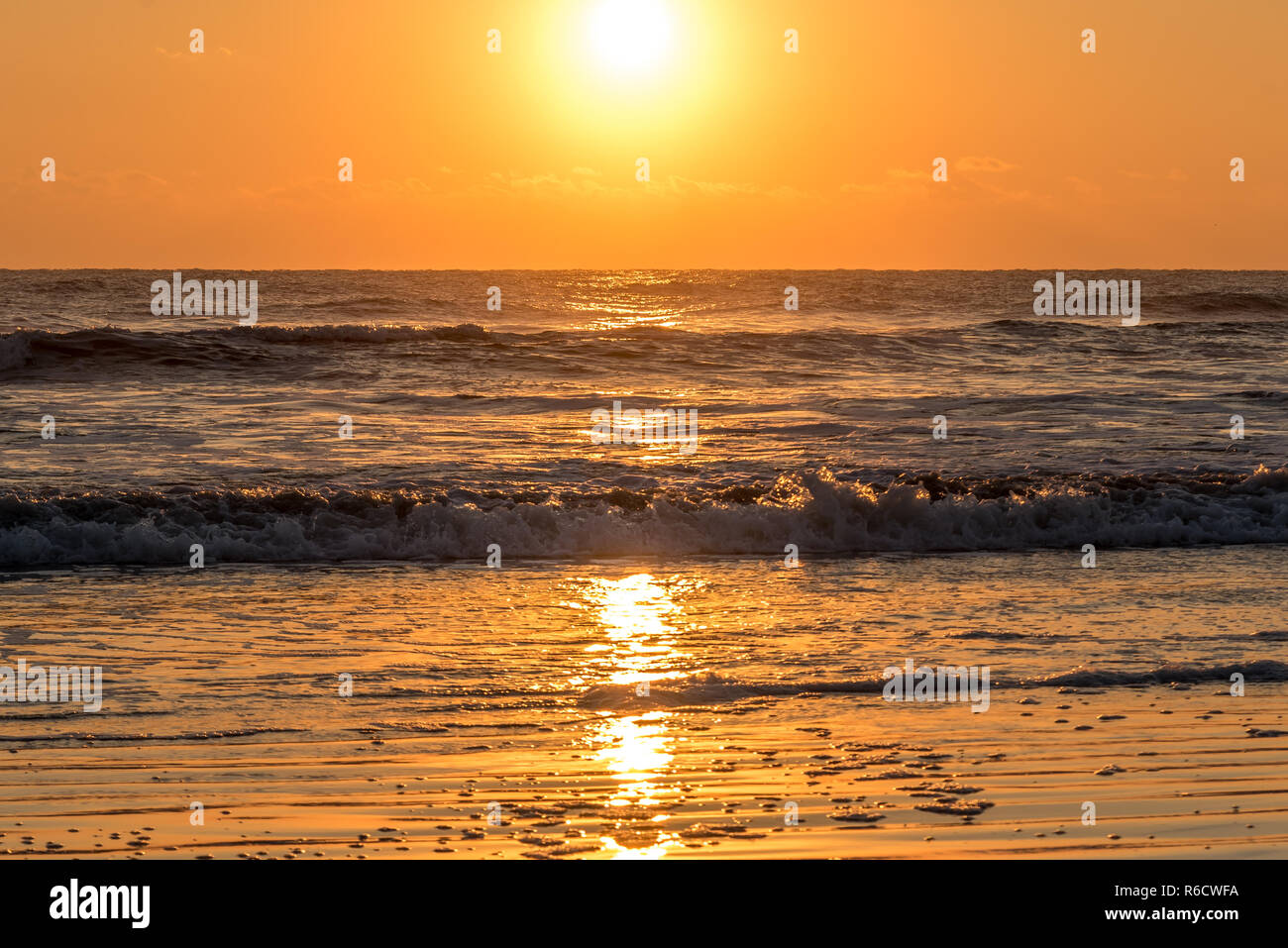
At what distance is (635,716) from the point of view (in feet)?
23.4

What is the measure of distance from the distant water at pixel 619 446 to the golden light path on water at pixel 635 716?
2.59 meters

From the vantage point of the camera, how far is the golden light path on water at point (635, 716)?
5.32m

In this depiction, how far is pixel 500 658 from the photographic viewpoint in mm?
8375

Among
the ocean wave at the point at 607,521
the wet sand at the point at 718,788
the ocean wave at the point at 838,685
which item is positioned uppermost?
the ocean wave at the point at 607,521

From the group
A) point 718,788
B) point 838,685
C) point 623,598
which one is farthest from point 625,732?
point 623,598

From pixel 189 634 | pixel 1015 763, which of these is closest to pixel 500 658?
pixel 189 634

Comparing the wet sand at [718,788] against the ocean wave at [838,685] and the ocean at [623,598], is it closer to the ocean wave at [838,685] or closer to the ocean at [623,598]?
the ocean at [623,598]

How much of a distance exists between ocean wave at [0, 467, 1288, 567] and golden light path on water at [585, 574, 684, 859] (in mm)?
2190

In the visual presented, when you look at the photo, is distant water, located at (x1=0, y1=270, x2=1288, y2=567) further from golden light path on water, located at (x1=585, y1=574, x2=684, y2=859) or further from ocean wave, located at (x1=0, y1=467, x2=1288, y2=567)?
golden light path on water, located at (x1=585, y1=574, x2=684, y2=859)

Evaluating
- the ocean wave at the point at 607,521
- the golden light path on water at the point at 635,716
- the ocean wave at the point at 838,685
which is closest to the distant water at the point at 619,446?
the ocean wave at the point at 607,521

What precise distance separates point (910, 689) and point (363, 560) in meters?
6.77

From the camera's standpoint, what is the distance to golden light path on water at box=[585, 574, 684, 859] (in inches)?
210

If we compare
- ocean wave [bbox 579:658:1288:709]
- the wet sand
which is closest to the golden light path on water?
the wet sand

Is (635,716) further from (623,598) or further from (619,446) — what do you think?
(619,446)
